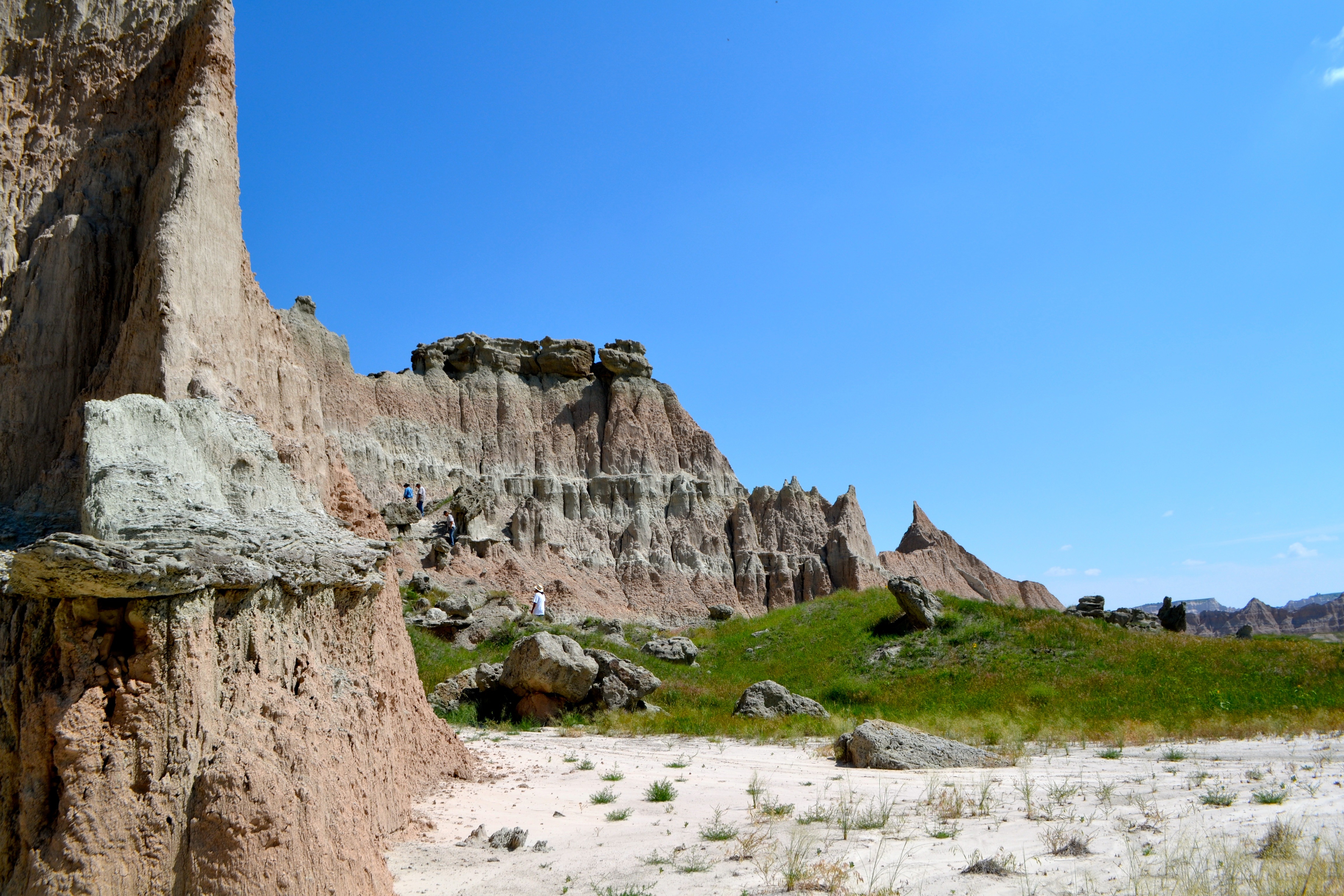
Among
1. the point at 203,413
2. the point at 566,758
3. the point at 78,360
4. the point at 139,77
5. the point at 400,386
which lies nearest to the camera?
the point at 203,413

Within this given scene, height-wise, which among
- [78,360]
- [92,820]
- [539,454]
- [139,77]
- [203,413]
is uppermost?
[539,454]

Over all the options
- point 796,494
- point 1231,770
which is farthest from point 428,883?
point 796,494

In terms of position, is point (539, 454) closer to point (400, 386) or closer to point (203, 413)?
point (400, 386)

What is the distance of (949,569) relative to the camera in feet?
177

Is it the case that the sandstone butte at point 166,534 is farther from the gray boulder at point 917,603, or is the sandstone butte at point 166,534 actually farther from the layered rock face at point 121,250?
the gray boulder at point 917,603

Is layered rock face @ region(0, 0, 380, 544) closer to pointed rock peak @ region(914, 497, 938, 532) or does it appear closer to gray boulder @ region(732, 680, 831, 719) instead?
gray boulder @ region(732, 680, 831, 719)

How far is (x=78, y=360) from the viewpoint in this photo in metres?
6.87

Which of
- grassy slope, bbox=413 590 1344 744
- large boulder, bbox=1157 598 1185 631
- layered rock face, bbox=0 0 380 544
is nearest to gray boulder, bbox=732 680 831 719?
grassy slope, bbox=413 590 1344 744

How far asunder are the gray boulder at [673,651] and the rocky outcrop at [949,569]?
31.0m

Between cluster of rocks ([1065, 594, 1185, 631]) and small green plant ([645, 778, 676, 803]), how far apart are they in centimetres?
2208

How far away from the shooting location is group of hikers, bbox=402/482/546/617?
26.0m

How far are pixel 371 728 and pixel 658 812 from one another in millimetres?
2704

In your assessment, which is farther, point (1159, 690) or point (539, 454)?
point (539, 454)

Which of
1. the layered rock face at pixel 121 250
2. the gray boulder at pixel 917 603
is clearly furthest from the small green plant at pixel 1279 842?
the gray boulder at pixel 917 603
